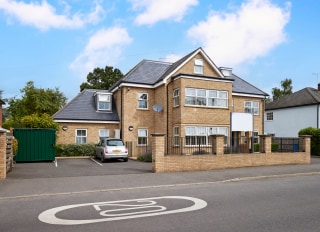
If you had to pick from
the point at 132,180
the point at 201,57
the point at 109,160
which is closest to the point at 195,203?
the point at 132,180

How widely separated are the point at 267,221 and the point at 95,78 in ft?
168

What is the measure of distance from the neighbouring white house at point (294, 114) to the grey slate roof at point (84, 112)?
2026cm

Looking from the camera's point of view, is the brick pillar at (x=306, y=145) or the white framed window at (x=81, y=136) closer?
the brick pillar at (x=306, y=145)

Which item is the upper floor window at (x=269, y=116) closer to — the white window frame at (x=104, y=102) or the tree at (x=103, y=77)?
the white window frame at (x=104, y=102)

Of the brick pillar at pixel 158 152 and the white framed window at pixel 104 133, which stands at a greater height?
the white framed window at pixel 104 133

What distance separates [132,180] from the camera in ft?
37.1

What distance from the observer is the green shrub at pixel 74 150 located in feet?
72.8

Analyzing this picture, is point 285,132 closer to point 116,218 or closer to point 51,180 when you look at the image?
point 51,180

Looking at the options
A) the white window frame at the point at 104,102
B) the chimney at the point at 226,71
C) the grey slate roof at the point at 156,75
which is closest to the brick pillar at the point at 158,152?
the grey slate roof at the point at 156,75

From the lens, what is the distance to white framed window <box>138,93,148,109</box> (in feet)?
81.1

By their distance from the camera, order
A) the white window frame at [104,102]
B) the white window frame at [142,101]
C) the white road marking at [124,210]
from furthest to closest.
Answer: the white window frame at [104,102] → the white window frame at [142,101] → the white road marking at [124,210]

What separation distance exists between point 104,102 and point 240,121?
1301 cm

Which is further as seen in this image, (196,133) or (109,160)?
(196,133)

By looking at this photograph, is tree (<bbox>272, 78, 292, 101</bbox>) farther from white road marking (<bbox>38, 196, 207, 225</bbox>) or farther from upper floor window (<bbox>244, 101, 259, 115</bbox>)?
white road marking (<bbox>38, 196, 207, 225</bbox>)
